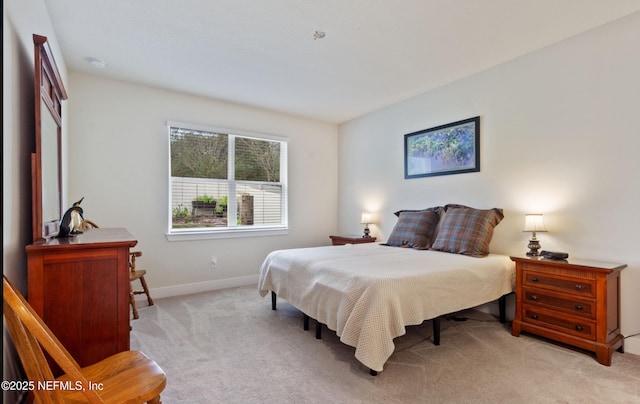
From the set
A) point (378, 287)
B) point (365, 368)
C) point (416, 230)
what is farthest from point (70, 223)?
point (416, 230)

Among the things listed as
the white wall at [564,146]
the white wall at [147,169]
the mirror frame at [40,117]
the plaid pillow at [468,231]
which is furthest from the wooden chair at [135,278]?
the white wall at [564,146]

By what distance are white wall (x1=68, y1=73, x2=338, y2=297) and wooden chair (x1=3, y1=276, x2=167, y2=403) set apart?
262 centimetres

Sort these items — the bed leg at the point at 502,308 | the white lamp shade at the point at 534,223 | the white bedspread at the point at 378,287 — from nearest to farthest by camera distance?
the white bedspread at the point at 378,287, the white lamp shade at the point at 534,223, the bed leg at the point at 502,308

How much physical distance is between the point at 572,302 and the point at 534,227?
26.0 inches

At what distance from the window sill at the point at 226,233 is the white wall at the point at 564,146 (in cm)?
219

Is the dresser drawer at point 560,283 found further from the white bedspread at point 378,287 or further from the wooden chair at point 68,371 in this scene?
the wooden chair at point 68,371

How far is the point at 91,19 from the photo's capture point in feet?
8.00

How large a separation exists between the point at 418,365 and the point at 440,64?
9.18ft

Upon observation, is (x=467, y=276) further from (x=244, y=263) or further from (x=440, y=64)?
(x=244, y=263)

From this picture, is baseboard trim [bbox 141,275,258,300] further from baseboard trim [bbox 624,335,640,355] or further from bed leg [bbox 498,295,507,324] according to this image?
baseboard trim [bbox 624,335,640,355]

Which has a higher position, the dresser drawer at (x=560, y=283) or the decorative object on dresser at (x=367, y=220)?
the decorative object on dresser at (x=367, y=220)

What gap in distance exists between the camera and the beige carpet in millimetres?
1844

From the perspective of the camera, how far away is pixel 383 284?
208 centimetres

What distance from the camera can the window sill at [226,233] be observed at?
3940mm
